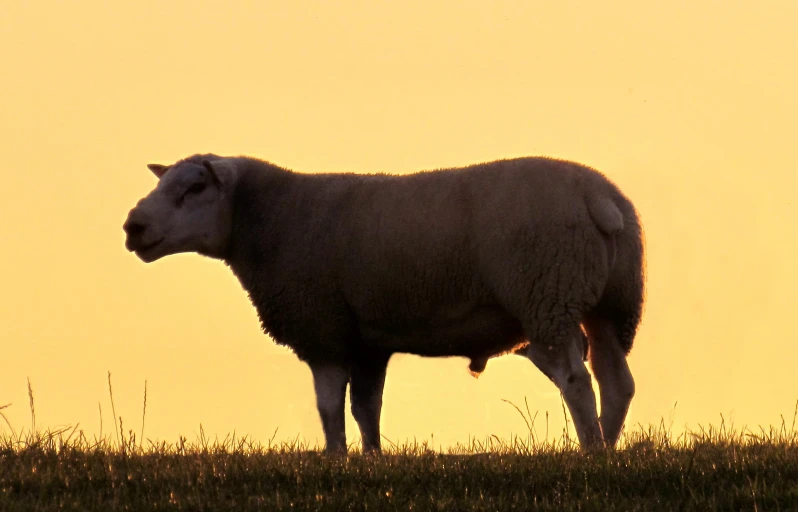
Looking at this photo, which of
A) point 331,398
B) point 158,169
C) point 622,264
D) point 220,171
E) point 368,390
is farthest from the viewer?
point 158,169

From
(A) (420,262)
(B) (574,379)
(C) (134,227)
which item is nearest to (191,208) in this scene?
(C) (134,227)

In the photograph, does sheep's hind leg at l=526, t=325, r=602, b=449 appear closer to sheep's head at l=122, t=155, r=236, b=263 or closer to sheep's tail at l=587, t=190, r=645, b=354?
sheep's tail at l=587, t=190, r=645, b=354

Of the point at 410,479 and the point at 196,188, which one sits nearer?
the point at 410,479

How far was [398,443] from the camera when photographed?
315 inches

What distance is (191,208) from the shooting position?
32.9ft

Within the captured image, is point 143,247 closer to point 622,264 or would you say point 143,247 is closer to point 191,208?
point 191,208

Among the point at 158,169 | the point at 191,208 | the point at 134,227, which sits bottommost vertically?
the point at 134,227

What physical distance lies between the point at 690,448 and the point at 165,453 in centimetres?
312

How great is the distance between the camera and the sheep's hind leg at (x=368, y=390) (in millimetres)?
9727

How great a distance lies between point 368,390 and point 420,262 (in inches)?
53.3

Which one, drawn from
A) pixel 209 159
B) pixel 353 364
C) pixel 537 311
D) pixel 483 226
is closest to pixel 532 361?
pixel 537 311

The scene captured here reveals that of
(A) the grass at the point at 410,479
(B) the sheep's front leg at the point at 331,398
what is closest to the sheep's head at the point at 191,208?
(B) the sheep's front leg at the point at 331,398

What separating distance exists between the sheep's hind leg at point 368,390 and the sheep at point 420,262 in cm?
1

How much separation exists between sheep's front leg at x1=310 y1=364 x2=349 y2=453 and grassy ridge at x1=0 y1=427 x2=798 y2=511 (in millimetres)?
1795
